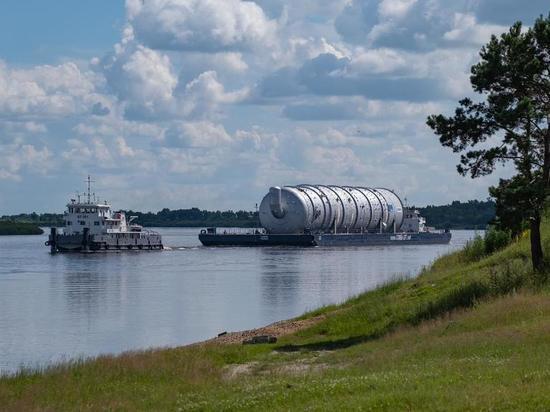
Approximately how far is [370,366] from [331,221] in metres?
115

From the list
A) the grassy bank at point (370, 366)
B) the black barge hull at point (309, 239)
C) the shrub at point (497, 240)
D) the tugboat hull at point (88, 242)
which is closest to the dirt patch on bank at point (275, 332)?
the grassy bank at point (370, 366)

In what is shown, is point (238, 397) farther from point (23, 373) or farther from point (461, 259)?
point (461, 259)

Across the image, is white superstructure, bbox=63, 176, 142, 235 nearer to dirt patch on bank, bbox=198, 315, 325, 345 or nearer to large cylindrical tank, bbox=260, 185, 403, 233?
large cylindrical tank, bbox=260, 185, 403, 233

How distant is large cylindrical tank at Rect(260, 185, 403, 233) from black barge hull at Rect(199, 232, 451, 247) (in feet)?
5.40

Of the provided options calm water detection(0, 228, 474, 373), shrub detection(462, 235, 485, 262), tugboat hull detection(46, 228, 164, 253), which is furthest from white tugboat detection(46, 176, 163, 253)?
shrub detection(462, 235, 485, 262)

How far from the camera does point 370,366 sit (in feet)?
54.6

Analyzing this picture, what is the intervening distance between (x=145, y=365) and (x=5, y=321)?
65.9 ft

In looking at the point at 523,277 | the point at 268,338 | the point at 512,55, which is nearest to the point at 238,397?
the point at 268,338

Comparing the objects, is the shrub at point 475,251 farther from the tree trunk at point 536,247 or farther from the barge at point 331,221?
the barge at point 331,221

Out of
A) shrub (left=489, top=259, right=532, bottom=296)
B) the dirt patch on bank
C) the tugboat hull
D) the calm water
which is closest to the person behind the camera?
shrub (left=489, top=259, right=532, bottom=296)

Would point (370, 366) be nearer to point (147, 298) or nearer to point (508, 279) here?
point (508, 279)

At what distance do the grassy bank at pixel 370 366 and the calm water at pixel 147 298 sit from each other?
20.1 feet

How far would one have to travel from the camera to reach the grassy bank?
497 inches

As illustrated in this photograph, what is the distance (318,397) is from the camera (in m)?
13.2
